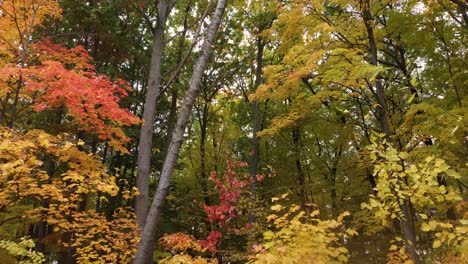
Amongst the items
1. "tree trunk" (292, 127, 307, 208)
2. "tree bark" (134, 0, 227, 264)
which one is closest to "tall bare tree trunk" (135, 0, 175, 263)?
"tree bark" (134, 0, 227, 264)

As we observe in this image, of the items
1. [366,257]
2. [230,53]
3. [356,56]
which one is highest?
[230,53]

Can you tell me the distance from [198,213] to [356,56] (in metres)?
9.64

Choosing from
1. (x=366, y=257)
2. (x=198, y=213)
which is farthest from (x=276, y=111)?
(x=366, y=257)

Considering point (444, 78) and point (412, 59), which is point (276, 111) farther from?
→ point (444, 78)

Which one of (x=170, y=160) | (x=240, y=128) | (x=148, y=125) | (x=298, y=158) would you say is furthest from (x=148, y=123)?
(x=240, y=128)

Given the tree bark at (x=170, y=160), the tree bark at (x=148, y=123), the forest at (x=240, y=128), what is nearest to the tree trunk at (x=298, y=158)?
the forest at (x=240, y=128)

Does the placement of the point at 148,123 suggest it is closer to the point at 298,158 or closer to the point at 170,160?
the point at 170,160

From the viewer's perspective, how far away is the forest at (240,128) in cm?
432

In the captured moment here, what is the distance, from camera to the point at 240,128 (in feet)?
63.1

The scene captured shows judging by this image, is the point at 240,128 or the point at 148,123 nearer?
the point at 148,123

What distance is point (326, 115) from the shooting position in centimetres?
1470

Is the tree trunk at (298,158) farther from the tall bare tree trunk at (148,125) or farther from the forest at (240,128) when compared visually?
the tall bare tree trunk at (148,125)

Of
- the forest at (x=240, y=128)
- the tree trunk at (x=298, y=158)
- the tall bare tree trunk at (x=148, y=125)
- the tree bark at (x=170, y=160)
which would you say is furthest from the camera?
the tree trunk at (x=298, y=158)

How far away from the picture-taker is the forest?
4316mm
